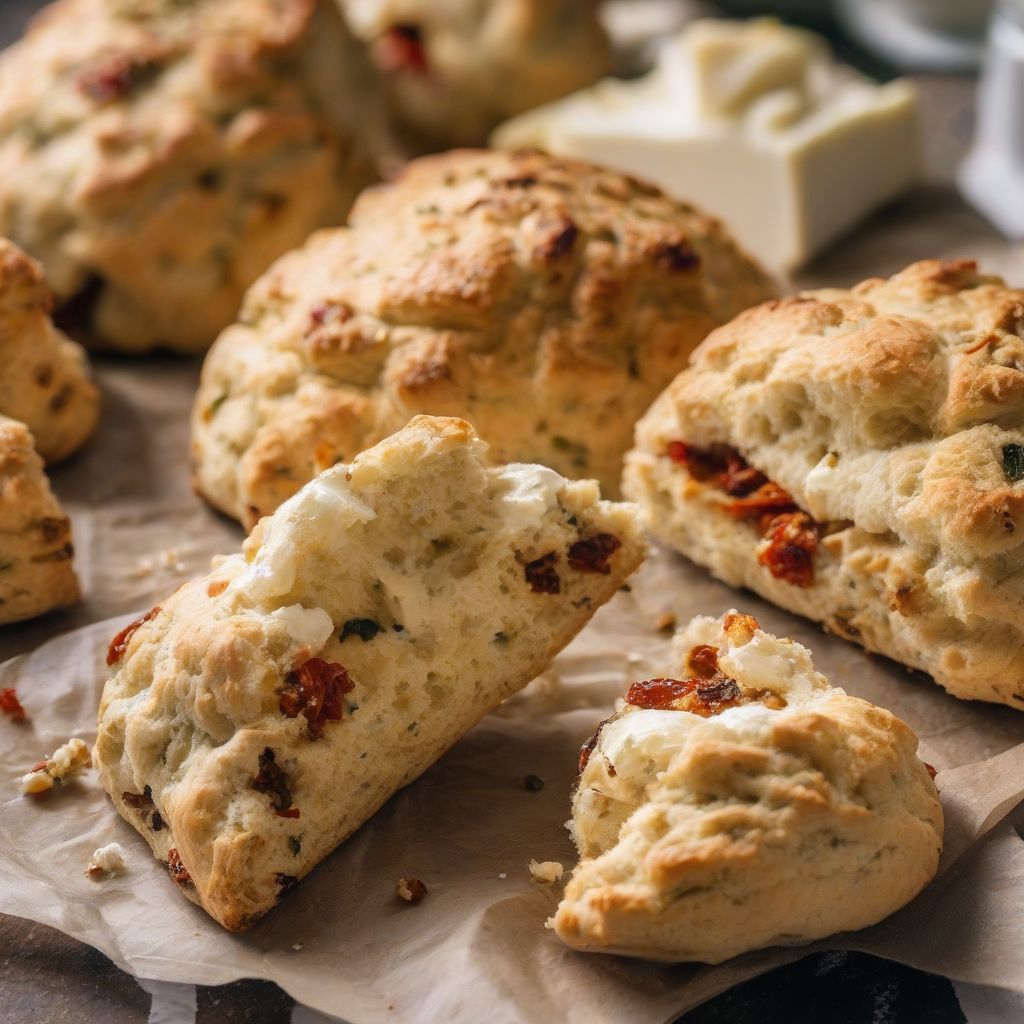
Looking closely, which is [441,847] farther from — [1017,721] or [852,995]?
[1017,721]

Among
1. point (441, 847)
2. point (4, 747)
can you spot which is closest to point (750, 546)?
point (441, 847)

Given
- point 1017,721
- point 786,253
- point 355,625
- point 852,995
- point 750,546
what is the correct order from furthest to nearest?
point 786,253 < point 750,546 < point 1017,721 < point 355,625 < point 852,995

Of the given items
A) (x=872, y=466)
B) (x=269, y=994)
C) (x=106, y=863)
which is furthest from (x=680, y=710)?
(x=106, y=863)

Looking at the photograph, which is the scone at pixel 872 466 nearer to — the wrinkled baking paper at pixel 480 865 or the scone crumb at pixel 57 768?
the wrinkled baking paper at pixel 480 865

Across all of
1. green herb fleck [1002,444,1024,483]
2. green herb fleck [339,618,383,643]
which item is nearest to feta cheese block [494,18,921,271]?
green herb fleck [1002,444,1024,483]

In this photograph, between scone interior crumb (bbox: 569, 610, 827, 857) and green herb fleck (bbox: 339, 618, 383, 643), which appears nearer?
scone interior crumb (bbox: 569, 610, 827, 857)

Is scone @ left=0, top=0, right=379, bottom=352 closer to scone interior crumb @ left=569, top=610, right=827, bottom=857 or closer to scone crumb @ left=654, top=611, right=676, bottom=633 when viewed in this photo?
scone crumb @ left=654, top=611, right=676, bottom=633
